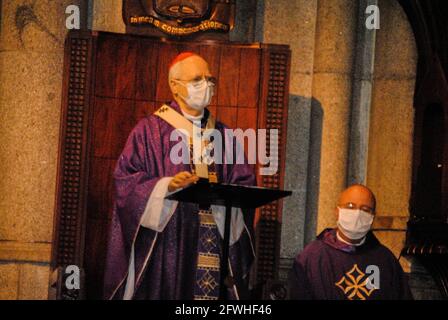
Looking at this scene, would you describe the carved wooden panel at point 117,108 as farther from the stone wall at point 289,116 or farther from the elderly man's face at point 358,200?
the elderly man's face at point 358,200

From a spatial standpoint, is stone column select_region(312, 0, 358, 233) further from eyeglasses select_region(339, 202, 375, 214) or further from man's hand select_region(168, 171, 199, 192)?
man's hand select_region(168, 171, 199, 192)

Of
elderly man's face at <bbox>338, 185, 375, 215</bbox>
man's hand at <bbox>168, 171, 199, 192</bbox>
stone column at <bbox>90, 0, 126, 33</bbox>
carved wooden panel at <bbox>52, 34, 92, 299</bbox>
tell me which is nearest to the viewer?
man's hand at <bbox>168, 171, 199, 192</bbox>

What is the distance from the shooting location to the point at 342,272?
537 inches

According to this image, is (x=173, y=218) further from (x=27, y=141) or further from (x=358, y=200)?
(x=27, y=141)

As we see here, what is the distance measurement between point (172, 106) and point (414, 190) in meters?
2.64

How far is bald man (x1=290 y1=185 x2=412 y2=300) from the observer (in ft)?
44.4

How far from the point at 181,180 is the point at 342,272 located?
159cm

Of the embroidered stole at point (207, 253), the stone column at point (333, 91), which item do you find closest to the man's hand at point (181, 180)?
the embroidered stole at point (207, 253)

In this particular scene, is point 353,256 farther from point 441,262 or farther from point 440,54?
point 440,54

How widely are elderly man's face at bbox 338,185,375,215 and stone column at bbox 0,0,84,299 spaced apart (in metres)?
2.76

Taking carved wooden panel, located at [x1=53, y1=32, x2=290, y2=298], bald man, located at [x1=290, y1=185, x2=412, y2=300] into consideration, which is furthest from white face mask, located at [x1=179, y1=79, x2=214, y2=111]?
bald man, located at [x1=290, y1=185, x2=412, y2=300]

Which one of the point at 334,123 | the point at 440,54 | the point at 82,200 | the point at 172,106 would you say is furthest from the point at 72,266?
the point at 440,54

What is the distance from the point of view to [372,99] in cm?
1559

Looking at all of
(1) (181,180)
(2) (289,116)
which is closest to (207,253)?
(1) (181,180)
